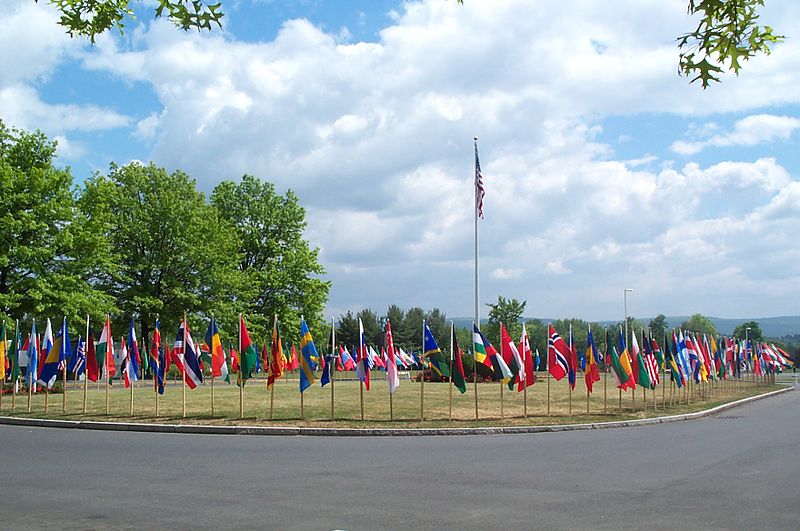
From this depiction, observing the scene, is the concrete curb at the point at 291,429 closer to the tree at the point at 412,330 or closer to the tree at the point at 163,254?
the tree at the point at 163,254

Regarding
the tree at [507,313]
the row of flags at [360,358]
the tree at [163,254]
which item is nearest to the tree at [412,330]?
the tree at [507,313]

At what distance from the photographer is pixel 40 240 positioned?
3625 cm

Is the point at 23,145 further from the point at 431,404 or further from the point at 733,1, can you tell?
the point at 733,1

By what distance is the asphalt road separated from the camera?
8570 millimetres

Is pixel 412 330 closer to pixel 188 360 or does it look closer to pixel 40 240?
pixel 40 240

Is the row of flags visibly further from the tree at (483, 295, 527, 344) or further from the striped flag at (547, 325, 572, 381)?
the tree at (483, 295, 527, 344)

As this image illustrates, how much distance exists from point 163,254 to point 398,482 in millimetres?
39599

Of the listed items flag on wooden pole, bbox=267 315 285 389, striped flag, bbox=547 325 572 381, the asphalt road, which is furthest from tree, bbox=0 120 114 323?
striped flag, bbox=547 325 572 381

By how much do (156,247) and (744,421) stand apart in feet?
119

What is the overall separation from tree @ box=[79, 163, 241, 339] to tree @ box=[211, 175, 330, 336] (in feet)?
15.4

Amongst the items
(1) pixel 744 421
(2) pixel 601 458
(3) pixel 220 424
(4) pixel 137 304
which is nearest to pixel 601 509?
(2) pixel 601 458

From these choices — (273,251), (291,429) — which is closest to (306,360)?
(291,429)

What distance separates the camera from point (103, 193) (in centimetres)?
4122

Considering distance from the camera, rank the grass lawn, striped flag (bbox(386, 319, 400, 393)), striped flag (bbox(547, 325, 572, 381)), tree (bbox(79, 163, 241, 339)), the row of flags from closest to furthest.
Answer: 1. the grass lawn
2. striped flag (bbox(386, 319, 400, 393))
3. the row of flags
4. striped flag (bbox(547, 325, 572, 381))
5. tree (bbox(79, 163, 241, 339))
